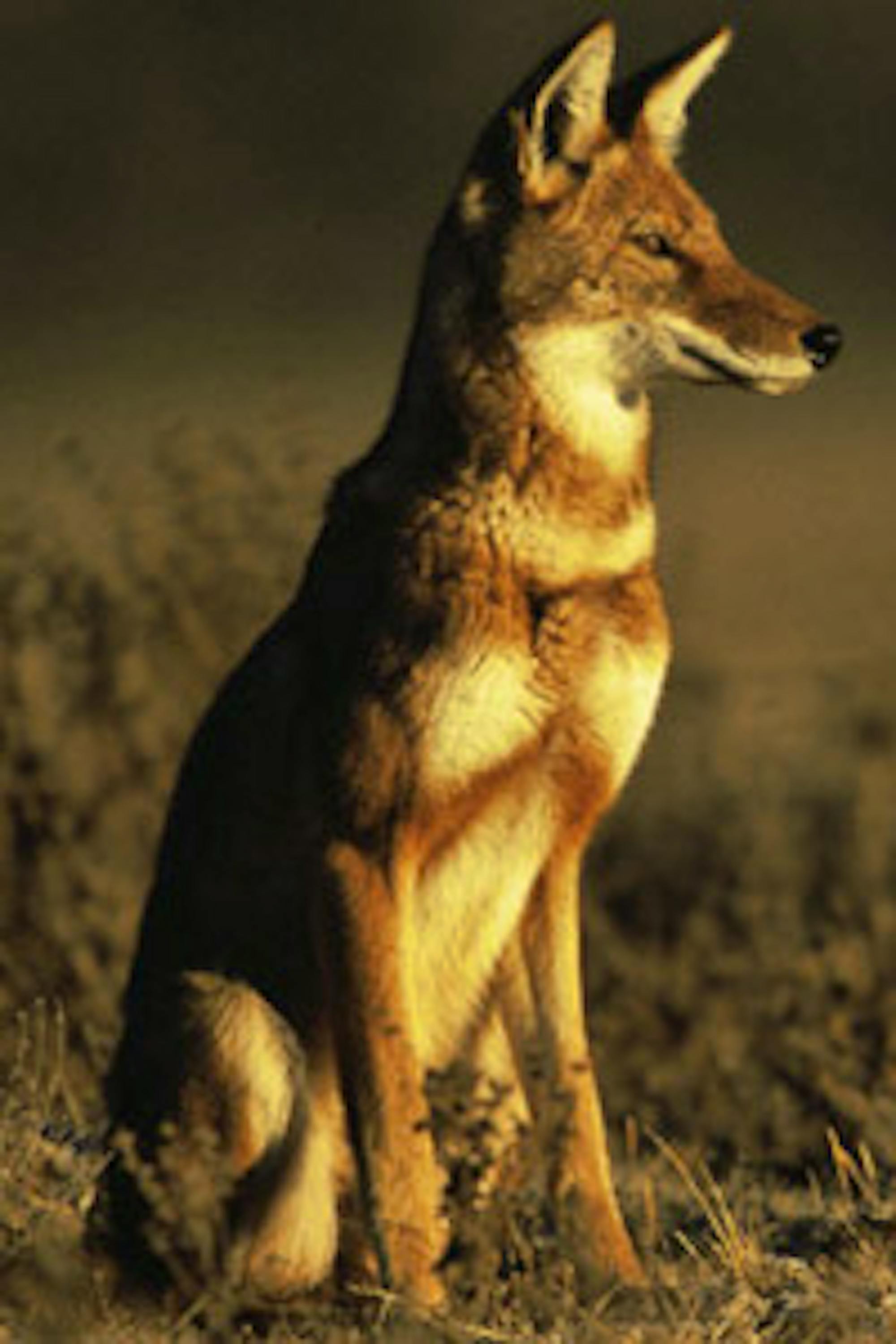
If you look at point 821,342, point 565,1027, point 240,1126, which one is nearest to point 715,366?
point 821,342

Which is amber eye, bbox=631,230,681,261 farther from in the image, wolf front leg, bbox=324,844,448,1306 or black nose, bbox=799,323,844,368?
wolf front leg, bbox=324,844,448,1306

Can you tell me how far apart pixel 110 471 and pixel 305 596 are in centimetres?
280

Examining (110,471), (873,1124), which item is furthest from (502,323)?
(110,471)

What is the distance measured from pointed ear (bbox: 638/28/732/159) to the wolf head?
14 cm

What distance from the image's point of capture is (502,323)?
231 inches

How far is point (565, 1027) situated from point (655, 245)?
1.70 meters

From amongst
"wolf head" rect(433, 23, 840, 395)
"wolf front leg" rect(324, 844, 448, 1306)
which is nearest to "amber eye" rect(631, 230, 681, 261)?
"wolf head" rect(433, 23, 840, 395)

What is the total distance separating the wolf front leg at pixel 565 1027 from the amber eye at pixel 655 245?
1.29 metres

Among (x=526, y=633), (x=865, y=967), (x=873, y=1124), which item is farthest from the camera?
(x=865, y=967)

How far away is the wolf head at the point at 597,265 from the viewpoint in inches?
232

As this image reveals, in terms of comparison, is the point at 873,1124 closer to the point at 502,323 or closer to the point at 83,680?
the point at 502,323

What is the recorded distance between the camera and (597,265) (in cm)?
593

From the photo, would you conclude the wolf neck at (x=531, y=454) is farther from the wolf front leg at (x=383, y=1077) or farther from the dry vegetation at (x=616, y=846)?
the dry vegetation at (x=616, y=846)

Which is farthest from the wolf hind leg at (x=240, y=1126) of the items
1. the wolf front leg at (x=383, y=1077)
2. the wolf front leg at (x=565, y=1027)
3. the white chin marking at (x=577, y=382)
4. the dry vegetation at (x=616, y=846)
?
the dry vegetation at (x=616, y=846)
